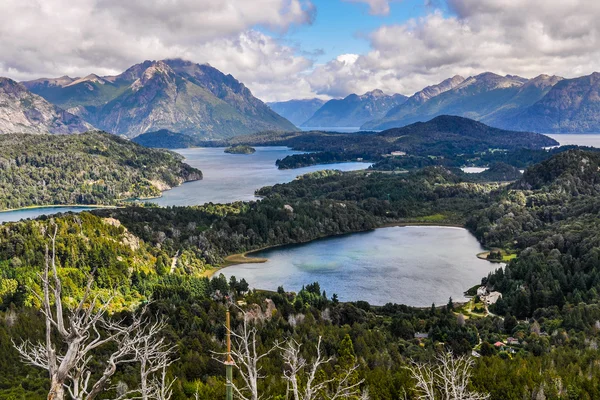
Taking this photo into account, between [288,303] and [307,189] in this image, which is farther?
[307,189]

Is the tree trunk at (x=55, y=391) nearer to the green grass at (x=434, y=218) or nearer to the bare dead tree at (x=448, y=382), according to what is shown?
the bare dead tree at (x=448, y=382)

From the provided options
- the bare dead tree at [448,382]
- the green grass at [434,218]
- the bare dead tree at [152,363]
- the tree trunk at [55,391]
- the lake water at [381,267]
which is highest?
the tree trunk at [55,391]

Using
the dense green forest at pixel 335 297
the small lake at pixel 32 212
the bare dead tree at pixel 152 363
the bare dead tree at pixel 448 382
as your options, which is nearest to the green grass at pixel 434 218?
the dense green forest at pixel 335 297

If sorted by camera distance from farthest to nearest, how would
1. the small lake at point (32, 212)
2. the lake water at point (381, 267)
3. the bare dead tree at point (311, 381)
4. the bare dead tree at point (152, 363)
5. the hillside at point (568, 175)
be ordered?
the small lake at point (32, 212) < the hillside at point (568, 175) < the lake water at point (381, 267) < the bare dead tree at point (152, 363) < the bare dead tree at point (311, 381)

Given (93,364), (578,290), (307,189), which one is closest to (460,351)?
(578,290)

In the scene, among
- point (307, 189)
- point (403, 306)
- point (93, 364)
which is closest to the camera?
point (93, 364)

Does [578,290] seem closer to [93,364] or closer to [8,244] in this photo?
[93,364]
